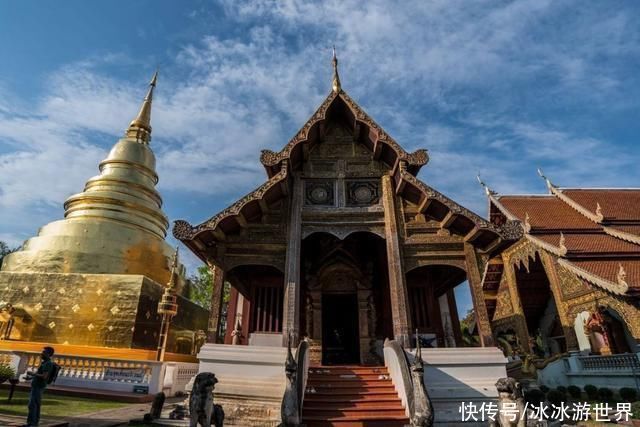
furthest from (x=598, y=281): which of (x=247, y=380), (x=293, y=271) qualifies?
(x=247, y=380)

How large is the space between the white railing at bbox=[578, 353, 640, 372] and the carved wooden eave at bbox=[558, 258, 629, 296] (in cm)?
197

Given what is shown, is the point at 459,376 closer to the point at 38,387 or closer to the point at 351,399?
the point at 351,399

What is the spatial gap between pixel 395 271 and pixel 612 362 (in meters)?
9.12

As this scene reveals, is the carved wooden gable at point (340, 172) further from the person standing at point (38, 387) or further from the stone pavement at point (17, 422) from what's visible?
the stone pavement at point (17, 422)

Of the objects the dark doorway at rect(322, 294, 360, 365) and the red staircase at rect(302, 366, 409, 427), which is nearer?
the red staircase at rect(302, 366, 409, 427)

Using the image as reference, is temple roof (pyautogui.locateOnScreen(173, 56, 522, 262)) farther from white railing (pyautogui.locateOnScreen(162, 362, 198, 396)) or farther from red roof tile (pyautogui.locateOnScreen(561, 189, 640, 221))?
red roof tile (pyautogui.locateOnScreen(561, 189, 640, 221))

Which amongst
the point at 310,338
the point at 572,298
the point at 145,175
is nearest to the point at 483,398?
the point at 310,338

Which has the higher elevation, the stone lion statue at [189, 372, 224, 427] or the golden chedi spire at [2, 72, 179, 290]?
the golden chedi spire at [2, 72, 179, 290]

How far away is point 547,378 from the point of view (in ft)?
44.0

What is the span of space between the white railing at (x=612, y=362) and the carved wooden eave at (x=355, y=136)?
882 centimetres

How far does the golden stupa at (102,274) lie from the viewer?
11.8 meters

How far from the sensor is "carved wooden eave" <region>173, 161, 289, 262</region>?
23.4 ft

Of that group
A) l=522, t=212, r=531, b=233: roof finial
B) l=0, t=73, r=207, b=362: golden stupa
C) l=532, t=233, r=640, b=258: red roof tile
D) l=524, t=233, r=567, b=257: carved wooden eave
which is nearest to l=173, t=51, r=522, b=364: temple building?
l=0, t=73, r=207, b=362: golden stupa

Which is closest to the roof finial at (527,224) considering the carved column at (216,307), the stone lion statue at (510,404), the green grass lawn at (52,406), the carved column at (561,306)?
the carved column at (561,306)
